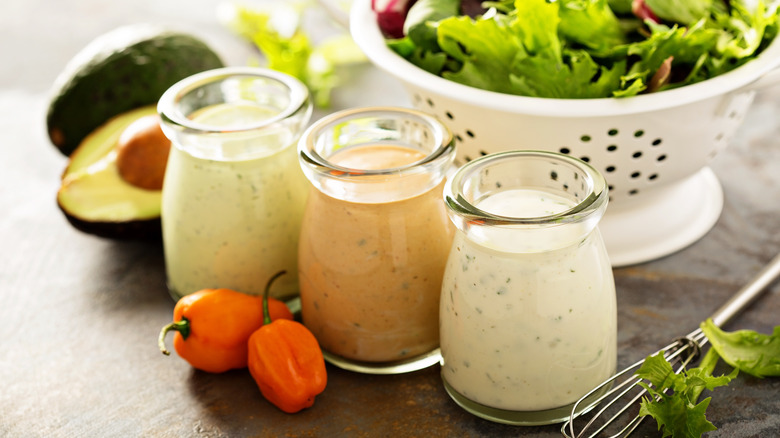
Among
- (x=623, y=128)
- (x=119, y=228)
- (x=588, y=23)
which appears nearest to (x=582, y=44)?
(x=588, y=23)

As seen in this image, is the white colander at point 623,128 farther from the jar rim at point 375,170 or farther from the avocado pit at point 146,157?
the avocado pit at point 146,157

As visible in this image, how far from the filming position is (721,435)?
88 centimetres

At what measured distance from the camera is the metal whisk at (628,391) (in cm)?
87

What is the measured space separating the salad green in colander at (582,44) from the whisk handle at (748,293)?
0.89ft

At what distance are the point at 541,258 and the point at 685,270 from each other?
0.42 meters

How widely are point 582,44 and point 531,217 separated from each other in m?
0.39

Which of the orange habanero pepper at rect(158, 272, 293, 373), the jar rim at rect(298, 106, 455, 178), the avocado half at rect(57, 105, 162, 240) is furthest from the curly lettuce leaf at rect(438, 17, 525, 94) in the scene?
the avocado half at rect(57, 105, 162, 240)

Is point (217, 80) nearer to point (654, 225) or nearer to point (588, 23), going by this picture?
point (588, 23)

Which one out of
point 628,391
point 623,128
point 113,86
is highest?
point 623,128

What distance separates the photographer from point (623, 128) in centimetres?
100

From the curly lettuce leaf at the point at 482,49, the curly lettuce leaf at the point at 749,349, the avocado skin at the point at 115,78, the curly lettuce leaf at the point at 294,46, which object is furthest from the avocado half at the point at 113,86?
the curly lettuce leaf at the point at 749,349

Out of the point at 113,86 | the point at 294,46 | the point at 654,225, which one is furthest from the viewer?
the point at 294,46

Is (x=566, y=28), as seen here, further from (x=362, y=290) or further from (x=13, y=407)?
(x=13, y=407)

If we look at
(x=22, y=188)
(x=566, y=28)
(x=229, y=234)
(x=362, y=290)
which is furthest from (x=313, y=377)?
(x=22, y=188)
